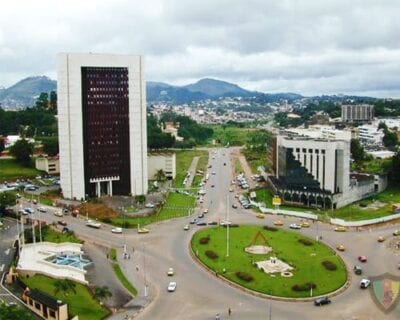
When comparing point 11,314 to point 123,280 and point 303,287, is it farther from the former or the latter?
point 303,287

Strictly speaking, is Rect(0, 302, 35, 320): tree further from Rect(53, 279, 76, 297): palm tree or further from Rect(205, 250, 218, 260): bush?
Rect(205, 250, 218, 260): bush

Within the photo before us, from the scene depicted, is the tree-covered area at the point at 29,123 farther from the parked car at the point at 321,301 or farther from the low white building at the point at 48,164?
the parked car at the point at 321,301

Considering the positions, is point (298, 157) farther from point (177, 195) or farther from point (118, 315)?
point (118, 315)

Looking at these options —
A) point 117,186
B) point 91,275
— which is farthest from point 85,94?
point 91,275


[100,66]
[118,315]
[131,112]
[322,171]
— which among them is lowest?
[118,315]

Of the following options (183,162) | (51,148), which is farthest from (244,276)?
(183,162)

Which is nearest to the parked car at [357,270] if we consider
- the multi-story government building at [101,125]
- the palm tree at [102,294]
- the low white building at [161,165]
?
the palm tree at [102,294]
